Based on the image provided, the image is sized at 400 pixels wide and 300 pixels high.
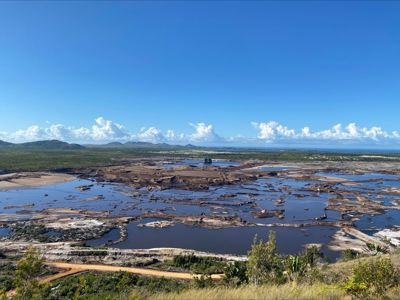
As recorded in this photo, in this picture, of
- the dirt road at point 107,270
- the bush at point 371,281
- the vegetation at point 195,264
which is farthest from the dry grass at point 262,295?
the vegetation at point 195,264

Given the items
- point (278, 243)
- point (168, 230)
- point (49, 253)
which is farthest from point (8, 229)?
point (278, 243)

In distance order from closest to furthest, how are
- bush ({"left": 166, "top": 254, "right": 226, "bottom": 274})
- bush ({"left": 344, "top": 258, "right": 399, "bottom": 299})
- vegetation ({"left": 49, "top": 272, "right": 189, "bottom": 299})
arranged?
bush ({"left": 344, "top": 258, "right": 399, "bottom": 299})
vegetation ({"left": 49, "top": 272, "right": 189, "bottom": 299})
bush ({"left": 166, "top": 254, "right": 226, "bottom": 274})

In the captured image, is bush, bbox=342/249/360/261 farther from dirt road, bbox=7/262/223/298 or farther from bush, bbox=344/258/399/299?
bush, bbox=344/258/399/299

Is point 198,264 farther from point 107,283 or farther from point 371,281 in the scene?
point 371,281

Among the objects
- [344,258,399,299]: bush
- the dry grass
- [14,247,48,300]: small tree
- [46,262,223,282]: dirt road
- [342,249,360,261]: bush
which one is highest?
[344,258,399,299]: bush

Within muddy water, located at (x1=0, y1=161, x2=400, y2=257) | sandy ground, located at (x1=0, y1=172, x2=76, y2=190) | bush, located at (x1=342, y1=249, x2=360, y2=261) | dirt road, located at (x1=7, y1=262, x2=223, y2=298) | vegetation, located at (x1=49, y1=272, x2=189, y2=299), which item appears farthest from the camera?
sandy ground, located at (x1=0, y1=172, x2=76, y2=190)

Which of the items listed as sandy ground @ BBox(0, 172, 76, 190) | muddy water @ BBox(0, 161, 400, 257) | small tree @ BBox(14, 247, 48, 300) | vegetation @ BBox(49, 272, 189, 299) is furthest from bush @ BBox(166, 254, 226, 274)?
sandy ground @ BBox(0, 172, 76, 190)
